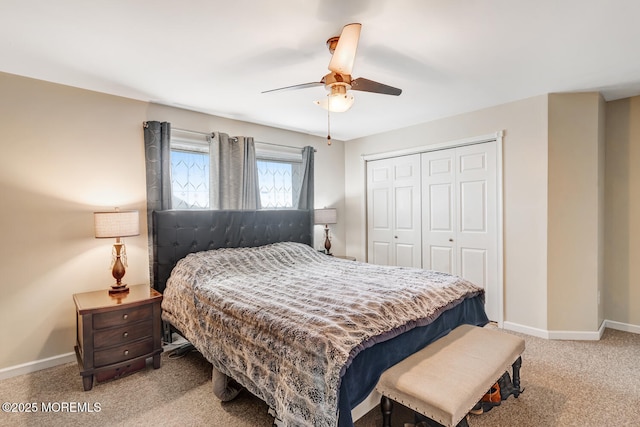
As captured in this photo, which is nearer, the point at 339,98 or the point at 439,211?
the point at 339,98

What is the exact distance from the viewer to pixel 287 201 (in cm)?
439

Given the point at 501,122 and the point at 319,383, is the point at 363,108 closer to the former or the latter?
the point at 501,122

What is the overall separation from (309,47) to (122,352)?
2780 mm

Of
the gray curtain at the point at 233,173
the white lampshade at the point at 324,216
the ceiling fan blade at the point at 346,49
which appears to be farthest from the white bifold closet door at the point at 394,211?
the ceiling fan blade at the point at 346,49

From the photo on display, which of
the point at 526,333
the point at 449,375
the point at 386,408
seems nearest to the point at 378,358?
the point at 386,408

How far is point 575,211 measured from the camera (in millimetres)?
3180

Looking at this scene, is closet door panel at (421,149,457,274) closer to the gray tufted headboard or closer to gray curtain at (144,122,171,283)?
the gray tufted headboard

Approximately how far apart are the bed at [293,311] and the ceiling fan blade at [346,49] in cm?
148

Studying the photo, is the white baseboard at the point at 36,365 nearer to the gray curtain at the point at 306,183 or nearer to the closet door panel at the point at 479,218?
the gray curtain at the point at 306,183

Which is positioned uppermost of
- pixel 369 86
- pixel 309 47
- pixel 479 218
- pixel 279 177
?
pixel 309 47

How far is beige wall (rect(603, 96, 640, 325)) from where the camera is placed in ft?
10.9

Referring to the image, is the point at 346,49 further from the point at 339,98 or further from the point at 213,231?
the point at 213,231

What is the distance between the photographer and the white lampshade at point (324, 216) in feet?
14.5

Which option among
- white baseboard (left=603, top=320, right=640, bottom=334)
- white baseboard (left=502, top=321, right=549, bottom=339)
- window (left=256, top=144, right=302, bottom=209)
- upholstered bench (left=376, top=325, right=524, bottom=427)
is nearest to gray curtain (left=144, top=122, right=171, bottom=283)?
window (left=256, top=144, right=302, bottom=209)
